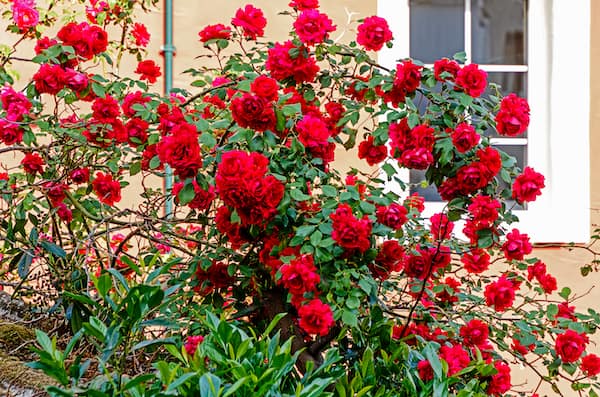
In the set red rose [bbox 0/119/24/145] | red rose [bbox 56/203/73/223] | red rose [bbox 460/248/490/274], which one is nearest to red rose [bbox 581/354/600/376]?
red rose [bbox 460/248/490/274]

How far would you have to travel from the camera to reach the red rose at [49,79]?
224 cm

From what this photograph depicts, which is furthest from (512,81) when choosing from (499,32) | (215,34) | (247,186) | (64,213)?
(247,186)

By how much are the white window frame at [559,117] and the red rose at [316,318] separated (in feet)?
6.42

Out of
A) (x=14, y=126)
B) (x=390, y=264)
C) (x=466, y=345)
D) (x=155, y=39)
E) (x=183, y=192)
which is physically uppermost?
(x=155, y=39)

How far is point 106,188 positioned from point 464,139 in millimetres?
1202

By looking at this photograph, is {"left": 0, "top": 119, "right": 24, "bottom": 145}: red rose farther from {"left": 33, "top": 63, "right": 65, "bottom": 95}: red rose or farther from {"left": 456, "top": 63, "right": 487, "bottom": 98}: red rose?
{"left": 456, "top": 63, "right": 487, "bottom": 98}: red rose

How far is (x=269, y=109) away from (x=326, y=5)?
1983mm

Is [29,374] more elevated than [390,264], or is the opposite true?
[390,264]

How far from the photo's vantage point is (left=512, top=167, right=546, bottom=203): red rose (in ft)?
6.78

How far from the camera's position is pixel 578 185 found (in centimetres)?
378

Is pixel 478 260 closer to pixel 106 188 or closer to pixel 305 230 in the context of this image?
pixel 305 230

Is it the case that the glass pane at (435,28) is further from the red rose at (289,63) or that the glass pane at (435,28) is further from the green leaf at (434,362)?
the green leaf at (434,362)

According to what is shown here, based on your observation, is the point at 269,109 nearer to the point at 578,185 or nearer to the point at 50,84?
the point at 50,84

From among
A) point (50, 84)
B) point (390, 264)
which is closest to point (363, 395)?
point (390, 264)
